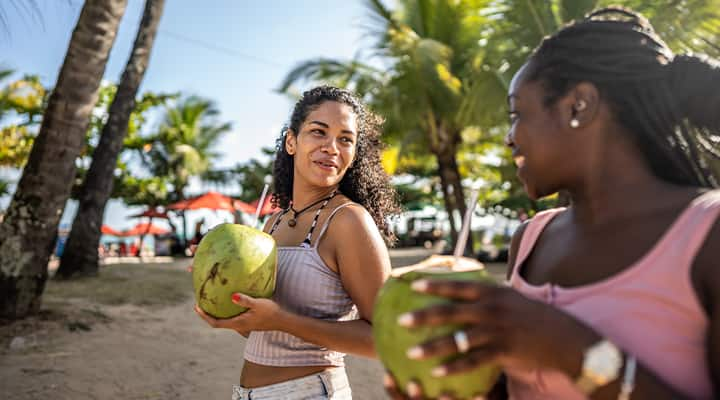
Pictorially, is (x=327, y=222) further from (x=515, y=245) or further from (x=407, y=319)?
(x=407, y=319)

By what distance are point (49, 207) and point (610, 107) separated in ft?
17.2

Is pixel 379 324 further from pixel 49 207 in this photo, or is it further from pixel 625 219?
pixel 49 207

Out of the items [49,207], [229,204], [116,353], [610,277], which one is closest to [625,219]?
[610,277]

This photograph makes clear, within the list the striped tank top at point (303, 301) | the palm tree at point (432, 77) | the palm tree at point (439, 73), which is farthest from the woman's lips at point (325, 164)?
the palm tree at point (432, 77)

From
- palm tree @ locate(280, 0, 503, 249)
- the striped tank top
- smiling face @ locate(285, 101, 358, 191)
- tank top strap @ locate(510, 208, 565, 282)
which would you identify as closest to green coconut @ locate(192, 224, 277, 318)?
the striped tank top

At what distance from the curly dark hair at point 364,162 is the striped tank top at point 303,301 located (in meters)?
0.45

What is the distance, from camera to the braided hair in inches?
38.0

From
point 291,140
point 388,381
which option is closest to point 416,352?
point 388,381

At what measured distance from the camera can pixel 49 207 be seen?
4.98 metres

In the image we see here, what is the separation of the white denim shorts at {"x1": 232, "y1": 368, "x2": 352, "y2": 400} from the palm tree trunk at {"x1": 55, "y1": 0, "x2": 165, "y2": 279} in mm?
7332

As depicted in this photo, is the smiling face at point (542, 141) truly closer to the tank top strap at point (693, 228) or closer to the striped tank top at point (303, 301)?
the tank top strap at point (693, 228)

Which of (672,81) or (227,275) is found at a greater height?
(672,81)

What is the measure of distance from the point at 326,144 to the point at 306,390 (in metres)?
0.79

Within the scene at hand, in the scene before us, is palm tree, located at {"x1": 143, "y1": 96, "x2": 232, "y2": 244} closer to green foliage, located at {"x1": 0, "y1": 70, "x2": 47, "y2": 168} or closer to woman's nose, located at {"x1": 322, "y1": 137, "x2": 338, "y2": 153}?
green foliage, located at {"x1": 0, "y1": 70, "x2": 47, "y2": 168}
